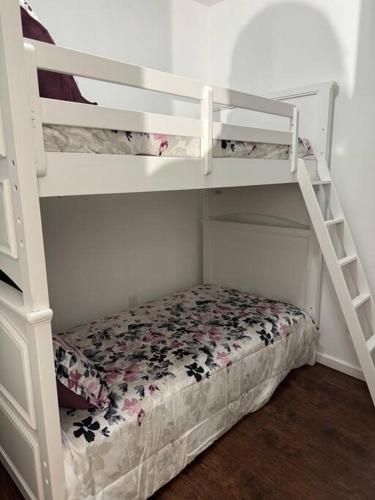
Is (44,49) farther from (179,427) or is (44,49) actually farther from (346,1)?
(346,1)

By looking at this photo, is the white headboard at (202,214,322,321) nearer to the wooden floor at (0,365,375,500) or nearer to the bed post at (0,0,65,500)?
the wooden floor at (0,365,375,500)

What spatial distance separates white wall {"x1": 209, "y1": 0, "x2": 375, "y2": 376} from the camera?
2162 millimetres

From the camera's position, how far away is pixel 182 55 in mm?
2834

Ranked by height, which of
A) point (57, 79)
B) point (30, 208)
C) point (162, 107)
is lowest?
point (30, 208)

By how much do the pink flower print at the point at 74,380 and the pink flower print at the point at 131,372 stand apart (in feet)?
1.08

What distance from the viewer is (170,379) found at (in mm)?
→ 1667

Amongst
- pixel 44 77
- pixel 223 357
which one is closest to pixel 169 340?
pixel 223 357

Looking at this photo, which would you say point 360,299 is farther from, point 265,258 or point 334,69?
point 334,69

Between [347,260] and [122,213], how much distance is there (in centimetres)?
153

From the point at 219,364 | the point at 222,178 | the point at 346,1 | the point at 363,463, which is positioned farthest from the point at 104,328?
the point at 346,1

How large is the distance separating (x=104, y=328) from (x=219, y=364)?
0.81m

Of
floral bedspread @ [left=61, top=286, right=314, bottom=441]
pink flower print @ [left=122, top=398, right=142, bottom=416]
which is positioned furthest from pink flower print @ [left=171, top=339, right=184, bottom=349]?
pink flower print @ [left=122, top=398, right=142, bottom=416]

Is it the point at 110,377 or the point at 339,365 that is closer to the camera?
the point at 110,377

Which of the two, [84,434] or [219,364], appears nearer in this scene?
[84,434]
